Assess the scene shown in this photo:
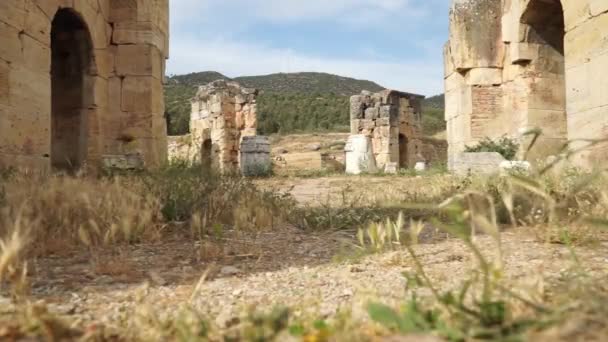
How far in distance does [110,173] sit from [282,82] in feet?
176

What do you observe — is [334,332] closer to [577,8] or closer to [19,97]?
[19,97]

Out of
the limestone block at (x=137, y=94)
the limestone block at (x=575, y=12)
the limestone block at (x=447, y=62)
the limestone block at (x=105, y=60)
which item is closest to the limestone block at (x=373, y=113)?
the limestone block at (x=447, y=62)

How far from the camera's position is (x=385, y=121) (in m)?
20.2

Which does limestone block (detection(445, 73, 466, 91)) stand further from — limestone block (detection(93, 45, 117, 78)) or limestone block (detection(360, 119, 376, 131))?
limestone block (detection(360, 119, 376, 131))

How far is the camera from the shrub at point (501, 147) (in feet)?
27.3

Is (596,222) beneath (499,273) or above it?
above

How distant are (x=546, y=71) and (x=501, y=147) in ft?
5.43

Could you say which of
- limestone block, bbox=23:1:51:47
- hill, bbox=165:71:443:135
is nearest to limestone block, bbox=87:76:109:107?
limestone block, bbox=23:1:51:47

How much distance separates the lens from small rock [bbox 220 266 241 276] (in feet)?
8.47

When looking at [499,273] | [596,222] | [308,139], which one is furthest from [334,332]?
[308,139]

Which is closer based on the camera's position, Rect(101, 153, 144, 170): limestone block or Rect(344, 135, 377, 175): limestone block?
Rect(101, 153, 144, 170): limestone block

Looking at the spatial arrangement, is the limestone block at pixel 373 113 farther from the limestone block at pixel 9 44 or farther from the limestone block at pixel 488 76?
the limestone block at pixel 9 44

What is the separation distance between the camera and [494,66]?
31.0 feet

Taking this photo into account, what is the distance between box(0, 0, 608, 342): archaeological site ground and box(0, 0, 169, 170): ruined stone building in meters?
0.03
